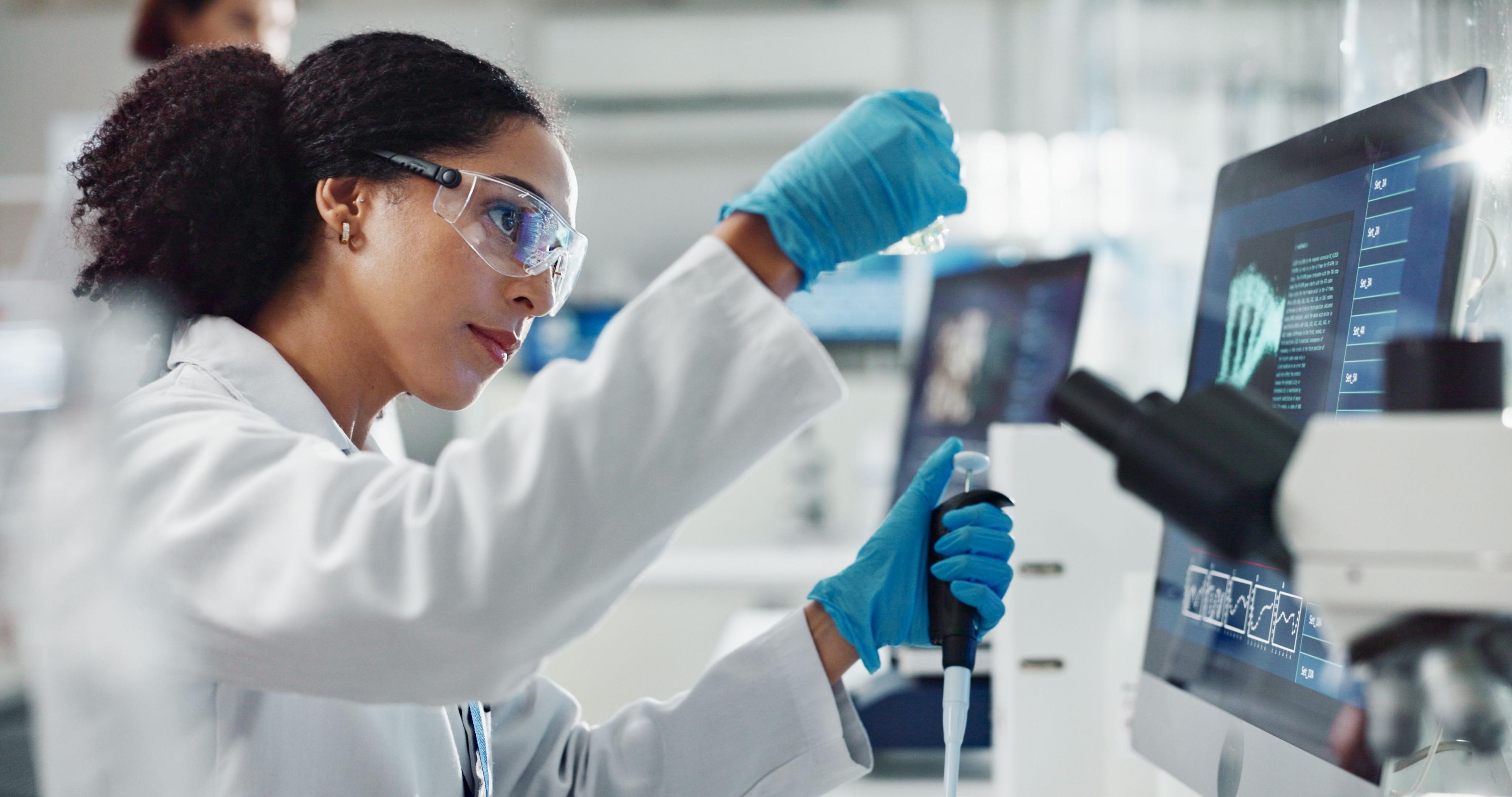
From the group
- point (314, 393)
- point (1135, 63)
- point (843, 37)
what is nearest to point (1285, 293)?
point (314, 393)

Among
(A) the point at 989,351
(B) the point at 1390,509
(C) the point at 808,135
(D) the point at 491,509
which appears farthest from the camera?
(C) the point at 808,135

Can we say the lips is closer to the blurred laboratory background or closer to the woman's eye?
the woman's eye

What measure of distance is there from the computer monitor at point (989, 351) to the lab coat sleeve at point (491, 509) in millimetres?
1013

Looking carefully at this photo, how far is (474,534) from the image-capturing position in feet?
2.06

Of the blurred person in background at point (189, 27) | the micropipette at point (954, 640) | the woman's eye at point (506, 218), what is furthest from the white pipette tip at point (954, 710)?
the blurred person in background at point (189, 27)

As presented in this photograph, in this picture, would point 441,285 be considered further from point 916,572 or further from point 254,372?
point 916,572

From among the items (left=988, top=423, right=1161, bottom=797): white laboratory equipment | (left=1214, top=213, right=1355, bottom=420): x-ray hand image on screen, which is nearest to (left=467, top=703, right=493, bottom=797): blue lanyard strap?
(left=988, top=423, right=1161, bottom=797): white laboratory equipment

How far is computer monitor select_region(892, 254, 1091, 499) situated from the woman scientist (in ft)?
2.37

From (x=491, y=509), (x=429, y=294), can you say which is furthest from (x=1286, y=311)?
(x=429, y=294)

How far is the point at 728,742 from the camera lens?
1.03 m

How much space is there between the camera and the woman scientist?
2.10ft

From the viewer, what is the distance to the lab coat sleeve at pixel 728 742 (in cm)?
100

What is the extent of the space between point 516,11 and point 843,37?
1567mm

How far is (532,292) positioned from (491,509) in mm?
437
